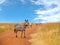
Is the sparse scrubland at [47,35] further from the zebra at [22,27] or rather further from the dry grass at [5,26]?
the dry grass at [5,26]

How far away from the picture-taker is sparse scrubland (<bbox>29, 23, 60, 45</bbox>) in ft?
20.5

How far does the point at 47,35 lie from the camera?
248 inches

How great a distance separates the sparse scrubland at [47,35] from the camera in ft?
20.5

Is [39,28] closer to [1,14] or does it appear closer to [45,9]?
[45,9]

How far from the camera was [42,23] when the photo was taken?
6.34 metres

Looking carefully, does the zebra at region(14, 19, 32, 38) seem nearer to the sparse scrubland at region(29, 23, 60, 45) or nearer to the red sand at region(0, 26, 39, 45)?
the red sand at region(0, 26, 39, 45)

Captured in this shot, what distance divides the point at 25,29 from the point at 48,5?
882mm

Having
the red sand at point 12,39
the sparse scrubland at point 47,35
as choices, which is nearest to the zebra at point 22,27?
the red sand at point 12,39

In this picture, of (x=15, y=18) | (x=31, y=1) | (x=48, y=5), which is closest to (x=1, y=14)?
(x=15, y=18)

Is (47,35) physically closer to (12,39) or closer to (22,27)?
(22,27)

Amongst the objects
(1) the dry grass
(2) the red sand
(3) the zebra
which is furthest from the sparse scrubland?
(1) the dry grass

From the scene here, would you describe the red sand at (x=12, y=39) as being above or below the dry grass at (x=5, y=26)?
below

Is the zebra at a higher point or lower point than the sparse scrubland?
higher

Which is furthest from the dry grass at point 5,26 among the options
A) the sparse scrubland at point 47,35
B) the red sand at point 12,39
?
the sparse scrubland at point 47,35
